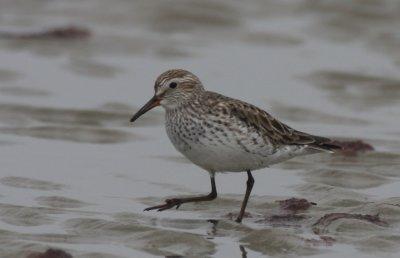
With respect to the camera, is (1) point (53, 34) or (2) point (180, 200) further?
(1) point (53, 34)

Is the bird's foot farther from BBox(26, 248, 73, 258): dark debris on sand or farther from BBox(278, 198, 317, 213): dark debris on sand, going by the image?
BBox(26, 248, 73, 258): dark debris on sand

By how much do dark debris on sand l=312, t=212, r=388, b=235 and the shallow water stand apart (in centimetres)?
3

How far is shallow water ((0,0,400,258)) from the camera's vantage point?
10891 mm

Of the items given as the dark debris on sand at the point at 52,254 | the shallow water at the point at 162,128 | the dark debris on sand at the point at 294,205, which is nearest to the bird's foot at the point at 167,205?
the shallow water at the point at 162,128

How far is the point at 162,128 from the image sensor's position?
630 inches

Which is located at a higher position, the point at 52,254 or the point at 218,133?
the point at 218,133

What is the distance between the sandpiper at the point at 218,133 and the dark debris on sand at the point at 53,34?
8.98m

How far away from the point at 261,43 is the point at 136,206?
9624 mm

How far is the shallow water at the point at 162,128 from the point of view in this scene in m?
10.9

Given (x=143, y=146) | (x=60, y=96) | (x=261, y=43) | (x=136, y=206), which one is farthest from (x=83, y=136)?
(x=261, y=43)

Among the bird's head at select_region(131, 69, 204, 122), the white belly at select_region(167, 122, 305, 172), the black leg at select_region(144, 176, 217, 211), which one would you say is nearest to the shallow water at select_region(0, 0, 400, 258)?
the black leg at select_region(144, 176, 217, 211)

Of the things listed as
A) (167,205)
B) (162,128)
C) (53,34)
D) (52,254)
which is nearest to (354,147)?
(162,128)

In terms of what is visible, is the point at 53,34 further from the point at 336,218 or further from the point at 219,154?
the point at 336,218

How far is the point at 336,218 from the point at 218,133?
4.43 feet
